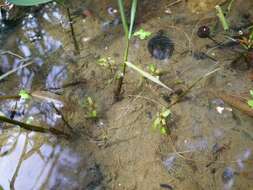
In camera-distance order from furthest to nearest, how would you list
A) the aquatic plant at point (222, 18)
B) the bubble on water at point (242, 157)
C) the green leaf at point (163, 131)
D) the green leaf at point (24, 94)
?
the aquatic plant at point (222, 18)
the green leaf at point (24, 94)
the green leaf at point (163, 131)
the bubble on water at point (242, 157)

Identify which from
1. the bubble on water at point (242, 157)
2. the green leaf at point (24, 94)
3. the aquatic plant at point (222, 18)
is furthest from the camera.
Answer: the aquatic plant at point (222, 18)

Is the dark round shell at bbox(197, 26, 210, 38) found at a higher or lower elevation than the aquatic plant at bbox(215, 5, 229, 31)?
lower

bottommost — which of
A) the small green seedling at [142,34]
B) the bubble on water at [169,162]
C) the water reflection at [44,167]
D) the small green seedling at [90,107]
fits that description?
the bubble on water at [169,162]

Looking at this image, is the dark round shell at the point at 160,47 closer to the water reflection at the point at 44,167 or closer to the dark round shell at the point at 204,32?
the dark round shell at the point at 204,32

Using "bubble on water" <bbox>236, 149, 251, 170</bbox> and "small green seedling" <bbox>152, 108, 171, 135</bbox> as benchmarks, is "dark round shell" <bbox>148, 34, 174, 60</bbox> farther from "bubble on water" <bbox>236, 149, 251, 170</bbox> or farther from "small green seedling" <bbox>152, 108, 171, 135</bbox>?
"bubble on water" <bbox>236, 149, 251, 170</bbox>

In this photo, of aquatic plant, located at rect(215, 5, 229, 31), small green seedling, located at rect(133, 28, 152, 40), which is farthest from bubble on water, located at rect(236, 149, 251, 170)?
small green seedling, located at rect(133, 28, 152, 40)

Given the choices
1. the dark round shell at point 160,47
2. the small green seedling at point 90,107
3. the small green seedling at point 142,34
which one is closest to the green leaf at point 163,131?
the small green seedling at point 90,107

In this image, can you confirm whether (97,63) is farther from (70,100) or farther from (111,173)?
(111,173)

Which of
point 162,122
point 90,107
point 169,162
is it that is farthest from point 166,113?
point 90,107
